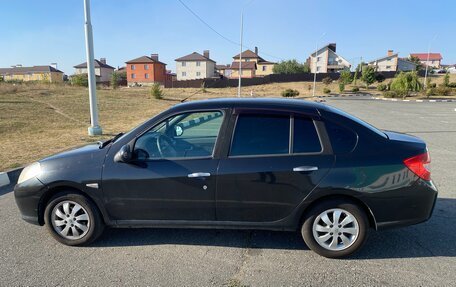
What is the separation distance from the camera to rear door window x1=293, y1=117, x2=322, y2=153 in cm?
314

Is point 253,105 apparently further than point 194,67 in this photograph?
No

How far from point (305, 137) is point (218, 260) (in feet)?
4.91

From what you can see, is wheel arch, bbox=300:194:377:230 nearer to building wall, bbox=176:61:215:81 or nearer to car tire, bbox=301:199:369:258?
car tire, bbox=301:199:369:258

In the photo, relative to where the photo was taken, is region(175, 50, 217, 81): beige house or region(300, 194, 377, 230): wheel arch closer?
region(300, 194, 377, 230): wheel arch

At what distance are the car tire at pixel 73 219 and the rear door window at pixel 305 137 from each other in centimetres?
222

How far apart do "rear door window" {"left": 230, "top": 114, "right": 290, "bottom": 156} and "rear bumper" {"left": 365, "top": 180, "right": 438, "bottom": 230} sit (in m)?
1.00

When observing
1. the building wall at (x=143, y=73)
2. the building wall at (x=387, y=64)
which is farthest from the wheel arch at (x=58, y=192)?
the building wall at (x=387, y=64)

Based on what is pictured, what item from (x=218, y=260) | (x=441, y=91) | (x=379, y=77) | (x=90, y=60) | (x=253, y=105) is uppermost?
(x=379, y=77)

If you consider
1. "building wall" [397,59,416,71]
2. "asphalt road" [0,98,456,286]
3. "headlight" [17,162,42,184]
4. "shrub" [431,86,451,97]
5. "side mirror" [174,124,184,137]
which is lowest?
"asphalt road" [0,98,456,286]

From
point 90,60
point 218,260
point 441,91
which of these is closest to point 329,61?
point 441,91

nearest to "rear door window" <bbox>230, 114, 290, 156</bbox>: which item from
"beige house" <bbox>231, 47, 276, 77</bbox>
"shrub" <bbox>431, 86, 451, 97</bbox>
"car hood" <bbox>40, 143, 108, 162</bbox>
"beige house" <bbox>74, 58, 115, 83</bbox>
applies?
"car hood" <bbox>40, 143, 108, 162</bbox>

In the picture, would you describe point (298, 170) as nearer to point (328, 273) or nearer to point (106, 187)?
point (328, 273)

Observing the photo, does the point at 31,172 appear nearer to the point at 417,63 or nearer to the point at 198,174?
the point at 198,174

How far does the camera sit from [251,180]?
10.2 feet
